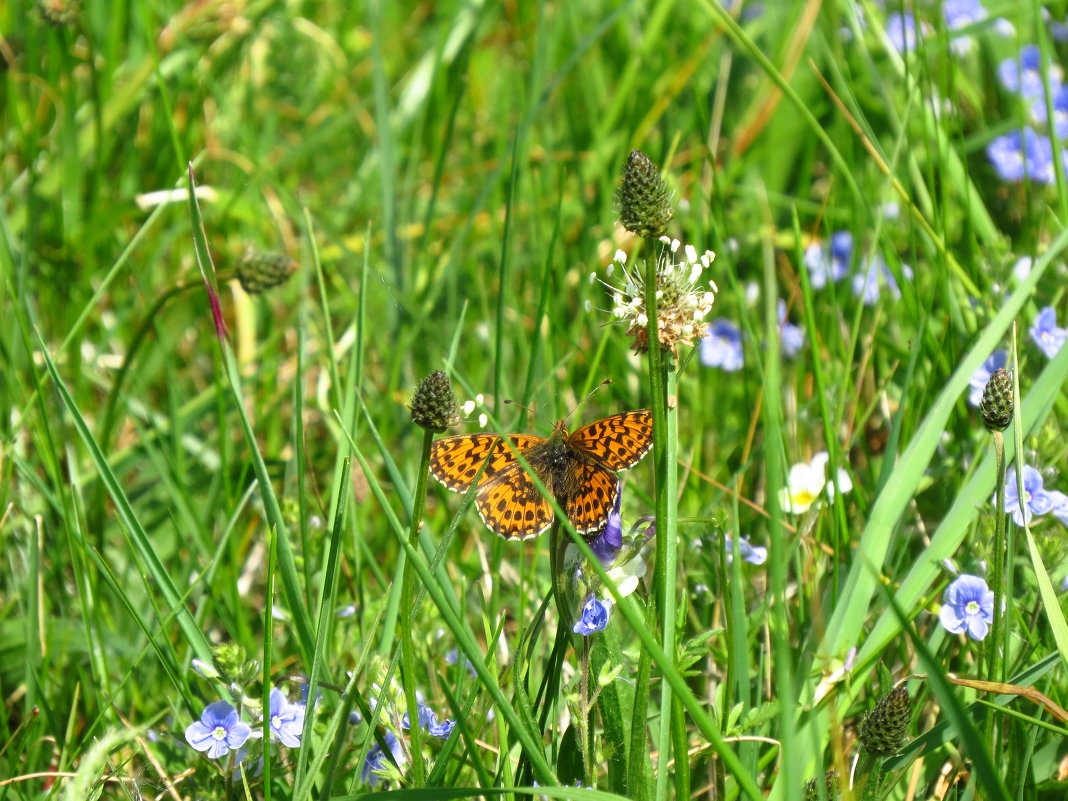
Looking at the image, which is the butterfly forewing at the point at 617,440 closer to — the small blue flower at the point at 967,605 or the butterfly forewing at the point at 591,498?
the butterfly forewing at the point at 591,498

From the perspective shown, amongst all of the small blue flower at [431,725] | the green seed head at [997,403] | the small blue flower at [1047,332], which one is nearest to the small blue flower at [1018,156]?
the small blue flower at [1047,332]

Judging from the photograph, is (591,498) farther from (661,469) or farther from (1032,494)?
(1032,494)

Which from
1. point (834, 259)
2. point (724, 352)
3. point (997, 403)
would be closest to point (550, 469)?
point (997, 403)

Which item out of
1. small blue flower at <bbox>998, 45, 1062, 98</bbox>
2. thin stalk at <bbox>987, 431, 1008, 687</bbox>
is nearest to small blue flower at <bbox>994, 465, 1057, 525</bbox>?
thin stalk at <bbox>987, 431, 1008, 687</bbox>

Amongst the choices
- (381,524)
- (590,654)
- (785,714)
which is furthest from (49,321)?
(785,714)

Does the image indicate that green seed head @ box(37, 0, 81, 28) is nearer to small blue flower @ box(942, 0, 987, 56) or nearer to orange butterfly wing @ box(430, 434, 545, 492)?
orange butterfly wing @ box(430, 434, 545, 492)

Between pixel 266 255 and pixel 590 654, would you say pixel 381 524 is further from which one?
pixel 590 654

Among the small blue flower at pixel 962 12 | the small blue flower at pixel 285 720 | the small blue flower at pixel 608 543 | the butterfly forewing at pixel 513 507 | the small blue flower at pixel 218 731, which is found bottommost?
the small blue flower at pixel 285 720
